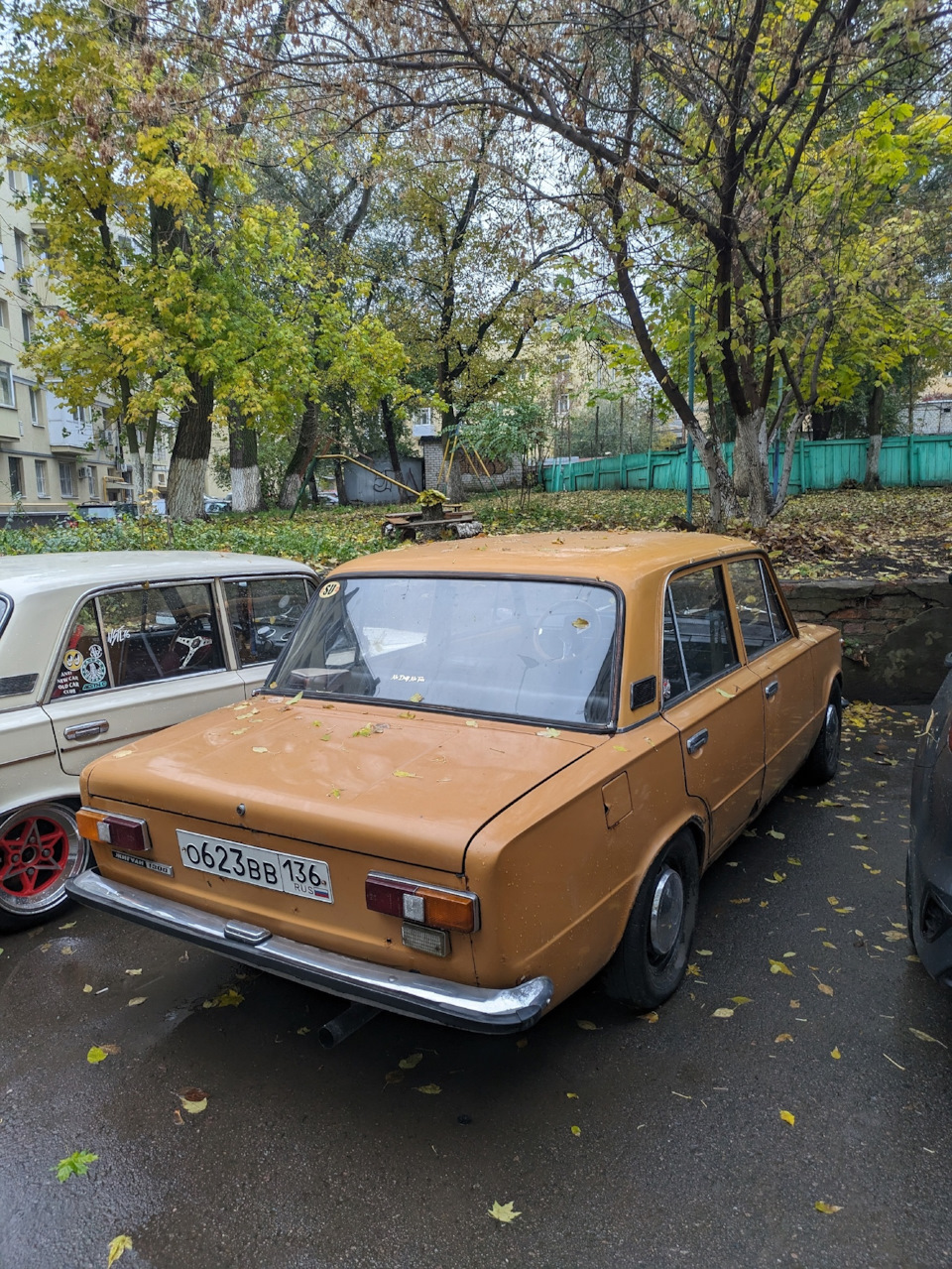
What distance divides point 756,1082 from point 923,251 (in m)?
10.6

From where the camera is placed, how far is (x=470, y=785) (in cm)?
247

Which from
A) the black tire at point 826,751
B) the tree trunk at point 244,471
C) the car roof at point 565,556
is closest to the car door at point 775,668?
the car roof at point 565,556

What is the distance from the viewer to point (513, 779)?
8.12 ft

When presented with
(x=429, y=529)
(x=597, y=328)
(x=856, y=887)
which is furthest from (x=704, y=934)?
(x=429, y=529)

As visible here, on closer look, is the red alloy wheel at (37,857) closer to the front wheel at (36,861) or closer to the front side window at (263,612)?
the front wheel at (36,861)

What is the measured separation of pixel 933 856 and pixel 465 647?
1.72m

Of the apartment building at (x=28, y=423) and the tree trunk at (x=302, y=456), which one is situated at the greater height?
the apartment building at (x=28, y=423)

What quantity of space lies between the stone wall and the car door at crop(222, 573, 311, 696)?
4.56m

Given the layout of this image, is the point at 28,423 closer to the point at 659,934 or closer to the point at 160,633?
the point at 160,633

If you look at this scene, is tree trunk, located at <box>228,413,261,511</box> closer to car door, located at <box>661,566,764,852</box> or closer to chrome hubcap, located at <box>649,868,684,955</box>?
car door, located at <box>661,566,764,852</box>

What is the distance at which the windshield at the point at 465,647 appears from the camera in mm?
2996

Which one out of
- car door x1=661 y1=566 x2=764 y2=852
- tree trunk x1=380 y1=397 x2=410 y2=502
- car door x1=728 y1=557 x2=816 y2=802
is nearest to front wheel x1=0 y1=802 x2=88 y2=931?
car door x1=661 y1=566 x2=764 y2=852

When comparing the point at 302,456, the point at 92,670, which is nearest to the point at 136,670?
the point at 92,670

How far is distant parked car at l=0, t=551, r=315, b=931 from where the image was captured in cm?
364
